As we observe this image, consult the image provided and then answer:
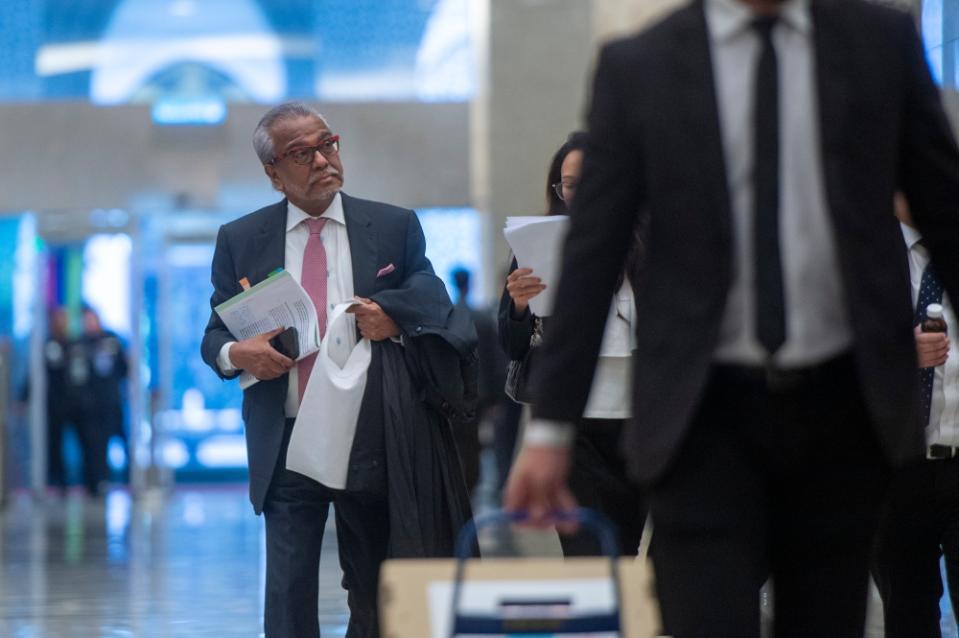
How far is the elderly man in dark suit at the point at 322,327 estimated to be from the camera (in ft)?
15.8

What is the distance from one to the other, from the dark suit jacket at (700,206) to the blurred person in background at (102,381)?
15.5 metres

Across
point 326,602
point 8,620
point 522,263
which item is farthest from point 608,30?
point 522,263

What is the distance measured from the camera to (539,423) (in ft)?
8.61

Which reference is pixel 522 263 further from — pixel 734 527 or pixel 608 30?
pixel 608 30

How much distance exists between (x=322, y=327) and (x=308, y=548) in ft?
2.07

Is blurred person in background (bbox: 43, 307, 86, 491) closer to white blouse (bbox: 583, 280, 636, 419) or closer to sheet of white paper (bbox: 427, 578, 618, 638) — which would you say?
white blouse (bbox: 583, 280, 636, 419)

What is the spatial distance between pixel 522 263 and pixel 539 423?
2403mm

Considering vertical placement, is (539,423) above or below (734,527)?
above

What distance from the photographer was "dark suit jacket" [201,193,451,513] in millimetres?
4820

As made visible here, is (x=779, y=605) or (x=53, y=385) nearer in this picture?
(x=779, y=605)

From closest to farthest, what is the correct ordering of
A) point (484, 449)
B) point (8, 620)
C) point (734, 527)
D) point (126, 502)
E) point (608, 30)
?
point (734, 527) < point (8, 620) < point (608, 30) < point (126, 502) < point (484, 449)

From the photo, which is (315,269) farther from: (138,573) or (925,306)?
(138,573)

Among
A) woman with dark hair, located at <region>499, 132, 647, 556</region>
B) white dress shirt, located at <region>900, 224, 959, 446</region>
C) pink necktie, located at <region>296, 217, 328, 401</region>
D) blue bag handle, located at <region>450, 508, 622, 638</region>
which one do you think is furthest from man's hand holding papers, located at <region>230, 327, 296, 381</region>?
blue bag handle, located at <region>450, 508, 622, 638</region>

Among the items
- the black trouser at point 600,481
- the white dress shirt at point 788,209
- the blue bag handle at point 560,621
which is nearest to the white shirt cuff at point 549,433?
the white dress shirt at point 788,209
